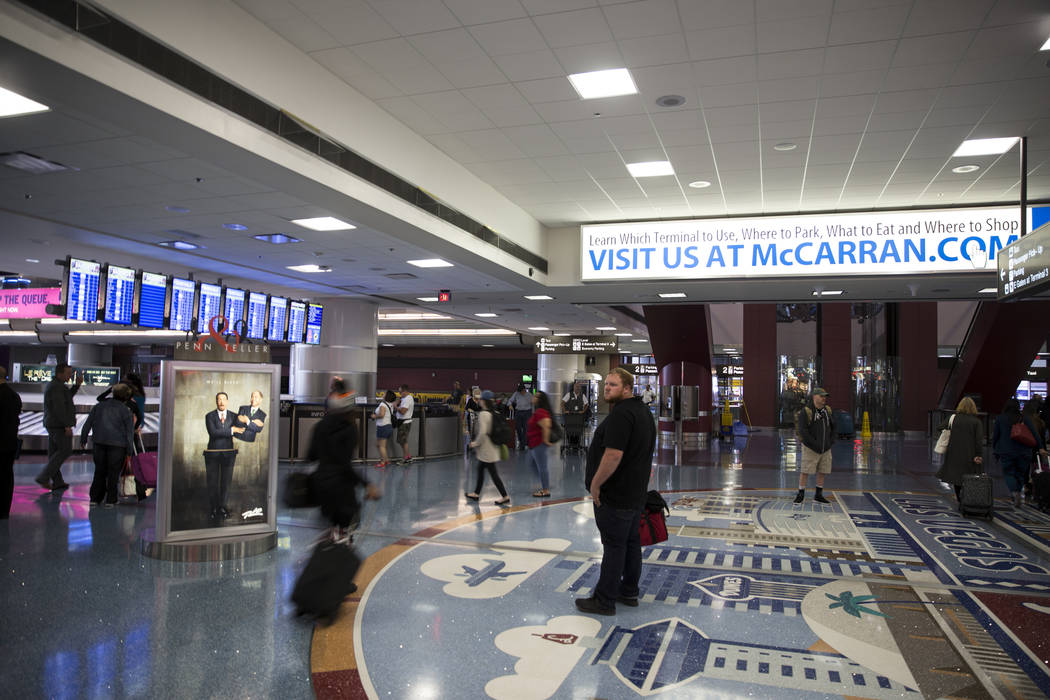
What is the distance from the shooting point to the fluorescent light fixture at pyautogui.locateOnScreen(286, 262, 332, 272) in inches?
442

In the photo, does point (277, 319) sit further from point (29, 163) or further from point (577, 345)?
point (577, 345)

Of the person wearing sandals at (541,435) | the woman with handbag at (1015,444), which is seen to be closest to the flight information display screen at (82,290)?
the person wearing sandals at (541,435)

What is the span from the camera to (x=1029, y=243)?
5984mm

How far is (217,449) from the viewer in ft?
19.6

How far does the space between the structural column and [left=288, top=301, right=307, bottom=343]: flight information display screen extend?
7.09 ft

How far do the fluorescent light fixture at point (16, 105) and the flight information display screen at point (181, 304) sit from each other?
5.25 meters

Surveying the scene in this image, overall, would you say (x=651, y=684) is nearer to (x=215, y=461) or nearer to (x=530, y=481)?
(x=215, y=461)

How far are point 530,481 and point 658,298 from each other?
11.9ft

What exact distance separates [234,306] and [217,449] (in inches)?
229

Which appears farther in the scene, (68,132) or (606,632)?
(68,132)

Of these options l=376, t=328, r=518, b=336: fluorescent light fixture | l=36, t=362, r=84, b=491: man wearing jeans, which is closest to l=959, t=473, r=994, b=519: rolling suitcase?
l=36, t=362, r=84, b=491: man wearing jeans

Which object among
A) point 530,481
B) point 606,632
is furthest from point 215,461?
point 530,481

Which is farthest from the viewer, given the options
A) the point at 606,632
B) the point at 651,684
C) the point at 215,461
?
the point at 215,461

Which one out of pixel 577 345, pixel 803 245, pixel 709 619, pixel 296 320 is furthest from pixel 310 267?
pixel 577 345
